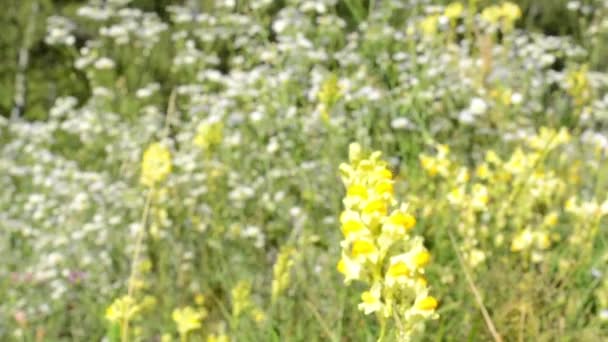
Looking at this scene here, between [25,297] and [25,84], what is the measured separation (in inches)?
164

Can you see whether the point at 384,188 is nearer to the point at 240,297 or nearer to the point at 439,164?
the point at 240,297

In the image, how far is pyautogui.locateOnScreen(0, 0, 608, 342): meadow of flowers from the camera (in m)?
2.22

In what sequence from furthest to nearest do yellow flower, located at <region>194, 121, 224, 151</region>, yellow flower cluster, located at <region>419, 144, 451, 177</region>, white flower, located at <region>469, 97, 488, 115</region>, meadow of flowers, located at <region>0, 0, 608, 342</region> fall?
1. white flower, located at <region>469, 97, 488, 115</region>
2. yellow flower, located at <region>194, 121, 224, 151</region>
3. yellow flower cluster, located at <region>419, 144, 451, 177</region>
4. meadow of flowers, located at <region>0, 0, 608, 342</region>

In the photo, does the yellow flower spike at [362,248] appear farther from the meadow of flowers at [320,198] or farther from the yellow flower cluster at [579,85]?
the yellow flower cluster at [579,85]

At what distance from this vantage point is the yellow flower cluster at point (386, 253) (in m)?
1.35

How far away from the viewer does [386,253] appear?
1.37 metres

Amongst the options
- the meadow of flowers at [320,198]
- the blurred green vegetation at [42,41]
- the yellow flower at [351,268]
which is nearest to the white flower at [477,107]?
the meadow of flowers at [320,198]

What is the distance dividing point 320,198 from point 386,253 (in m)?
2.04

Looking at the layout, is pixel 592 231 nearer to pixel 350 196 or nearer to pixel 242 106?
pixel 350 196

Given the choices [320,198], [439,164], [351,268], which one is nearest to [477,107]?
[320,198]

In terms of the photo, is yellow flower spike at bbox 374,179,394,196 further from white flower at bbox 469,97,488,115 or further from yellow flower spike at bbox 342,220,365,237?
white flower at bbox 469,97,488,115

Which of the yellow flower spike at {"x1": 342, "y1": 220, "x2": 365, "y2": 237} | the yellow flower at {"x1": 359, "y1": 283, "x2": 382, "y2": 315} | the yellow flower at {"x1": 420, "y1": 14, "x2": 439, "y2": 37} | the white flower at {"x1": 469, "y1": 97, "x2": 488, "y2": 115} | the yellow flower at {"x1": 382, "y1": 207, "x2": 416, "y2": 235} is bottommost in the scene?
the white flower at {"x1": 469, "y1": 97, "x2": 488, "y2": 115}

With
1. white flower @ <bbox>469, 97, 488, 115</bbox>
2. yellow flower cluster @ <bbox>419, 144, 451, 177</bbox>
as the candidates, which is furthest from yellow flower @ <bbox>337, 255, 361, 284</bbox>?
white flower @ <bbox>469, 97, 488, 115</bbox>

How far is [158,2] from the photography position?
793 cm
